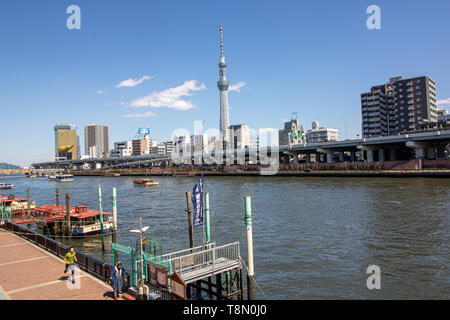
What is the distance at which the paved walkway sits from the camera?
39.4 ft

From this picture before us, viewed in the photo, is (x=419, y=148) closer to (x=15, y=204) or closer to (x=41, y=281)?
(x=15, y=204)

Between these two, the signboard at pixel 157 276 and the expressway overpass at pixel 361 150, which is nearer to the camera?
the signboard at pixel 157 276

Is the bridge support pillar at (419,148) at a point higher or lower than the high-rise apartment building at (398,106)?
lower

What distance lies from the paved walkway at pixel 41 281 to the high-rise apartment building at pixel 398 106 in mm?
127606

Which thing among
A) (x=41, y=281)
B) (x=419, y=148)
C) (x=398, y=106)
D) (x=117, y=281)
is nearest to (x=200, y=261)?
(x=117, y=281)

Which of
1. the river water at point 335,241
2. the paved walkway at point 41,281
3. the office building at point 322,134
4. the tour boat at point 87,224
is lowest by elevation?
the river water at point 335,241

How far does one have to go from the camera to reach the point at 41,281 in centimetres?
1348

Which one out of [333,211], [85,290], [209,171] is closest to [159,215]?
[333,211]

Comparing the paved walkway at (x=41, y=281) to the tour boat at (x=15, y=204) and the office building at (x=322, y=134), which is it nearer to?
the tour boat at (x=15, y=204)

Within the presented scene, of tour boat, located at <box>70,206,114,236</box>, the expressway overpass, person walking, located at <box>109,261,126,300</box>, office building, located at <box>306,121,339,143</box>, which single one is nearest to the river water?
tour boat, located at <box>70,206,114,236</box>

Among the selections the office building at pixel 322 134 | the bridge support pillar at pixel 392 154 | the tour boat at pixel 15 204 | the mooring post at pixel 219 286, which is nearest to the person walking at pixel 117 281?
the mooring post at pixel 219 286

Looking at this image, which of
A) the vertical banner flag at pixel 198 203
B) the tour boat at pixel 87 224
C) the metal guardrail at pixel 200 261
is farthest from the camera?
the tour boat at pixel 87 224

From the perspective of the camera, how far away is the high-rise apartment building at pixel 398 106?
4774 inches
